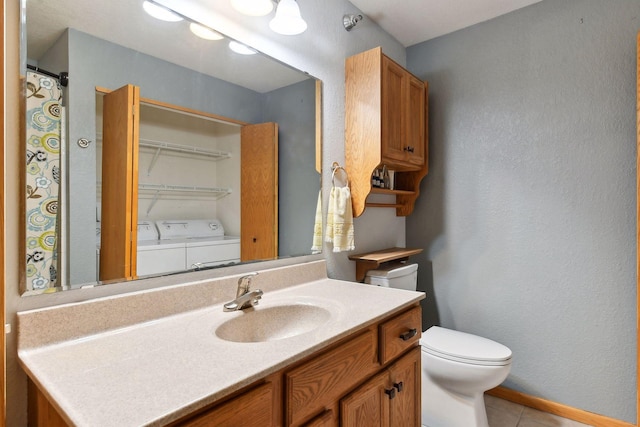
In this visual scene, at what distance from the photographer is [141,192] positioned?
1.11m

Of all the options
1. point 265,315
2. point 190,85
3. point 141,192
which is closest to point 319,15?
point 190,85

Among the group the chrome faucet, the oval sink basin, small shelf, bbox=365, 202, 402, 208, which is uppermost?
small shelf, bbox=365, 202, 402, 208

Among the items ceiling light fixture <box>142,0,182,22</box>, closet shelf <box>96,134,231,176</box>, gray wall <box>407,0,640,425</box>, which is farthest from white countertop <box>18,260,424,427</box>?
gray wall <box>407,0,640,425</box>

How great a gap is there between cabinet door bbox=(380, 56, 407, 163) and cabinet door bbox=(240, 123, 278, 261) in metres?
0.61

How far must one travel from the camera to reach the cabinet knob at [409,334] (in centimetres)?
126

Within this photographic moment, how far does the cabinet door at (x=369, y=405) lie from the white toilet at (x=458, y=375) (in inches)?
22.3

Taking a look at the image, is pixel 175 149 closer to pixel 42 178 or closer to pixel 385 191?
pixel 42 178

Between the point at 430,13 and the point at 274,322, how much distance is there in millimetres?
2001

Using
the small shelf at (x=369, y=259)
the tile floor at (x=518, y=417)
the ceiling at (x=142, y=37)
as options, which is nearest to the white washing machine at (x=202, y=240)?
the ceiling at (x=142, y=37)

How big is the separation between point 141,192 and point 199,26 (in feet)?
2.16

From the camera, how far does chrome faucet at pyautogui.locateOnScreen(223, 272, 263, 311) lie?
3.82ft

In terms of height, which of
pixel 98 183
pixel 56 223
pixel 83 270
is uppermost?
pixel 98 183

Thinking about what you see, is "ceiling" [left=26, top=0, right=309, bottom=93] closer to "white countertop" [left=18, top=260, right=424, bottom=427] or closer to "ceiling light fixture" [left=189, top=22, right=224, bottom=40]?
"ceiling light fixture" [left=189, top=22, right=224, bottom=40]

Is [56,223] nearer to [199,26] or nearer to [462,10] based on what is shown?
[199,26]
